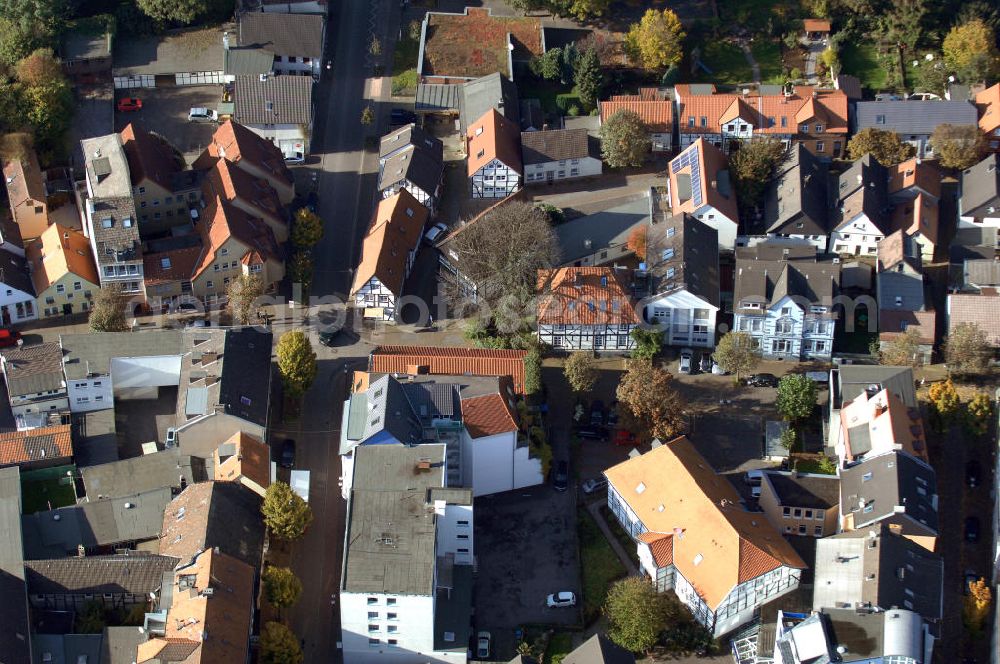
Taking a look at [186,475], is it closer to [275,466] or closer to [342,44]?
[275,466]

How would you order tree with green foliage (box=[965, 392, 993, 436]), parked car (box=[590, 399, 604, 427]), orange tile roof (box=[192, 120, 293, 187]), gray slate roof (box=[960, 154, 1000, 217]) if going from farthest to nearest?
orange tile roof (box=[192, 120, 293, 187]), gray slate roof (box=[960, 154, 1000, 217]), parked car (box=[590, 399, 604, 427]), tree with green foliage (box=[965, 392, 993, 436])

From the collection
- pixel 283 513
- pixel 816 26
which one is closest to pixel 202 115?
pixel 283 513

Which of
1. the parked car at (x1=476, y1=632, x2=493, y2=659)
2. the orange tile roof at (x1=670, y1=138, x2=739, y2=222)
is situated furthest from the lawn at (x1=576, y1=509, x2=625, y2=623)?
the orange tile roof at (x1=670, y1=138, x2=739, y2=222)

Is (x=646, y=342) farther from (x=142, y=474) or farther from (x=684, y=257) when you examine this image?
(x=142, y=474)

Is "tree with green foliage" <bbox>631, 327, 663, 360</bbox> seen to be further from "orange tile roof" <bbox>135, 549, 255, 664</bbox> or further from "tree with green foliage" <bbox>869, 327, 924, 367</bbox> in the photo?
"orange tile roof" <bbox>135, 549, 255, 664</bbox>

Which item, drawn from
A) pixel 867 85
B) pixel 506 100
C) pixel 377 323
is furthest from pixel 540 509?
pixel 867 85

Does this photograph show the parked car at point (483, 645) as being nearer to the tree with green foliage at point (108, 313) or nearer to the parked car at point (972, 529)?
the parked car at point (972, 529)
